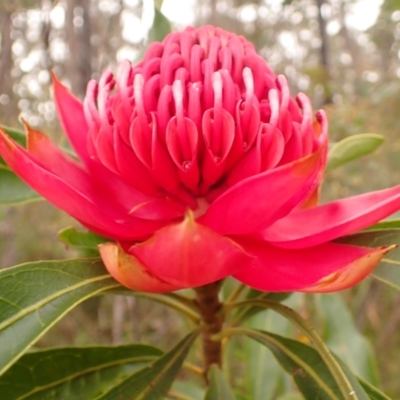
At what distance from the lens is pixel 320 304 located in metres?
1.80

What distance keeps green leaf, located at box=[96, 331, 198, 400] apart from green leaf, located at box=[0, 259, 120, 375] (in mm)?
234

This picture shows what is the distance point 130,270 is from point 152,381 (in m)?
0.38

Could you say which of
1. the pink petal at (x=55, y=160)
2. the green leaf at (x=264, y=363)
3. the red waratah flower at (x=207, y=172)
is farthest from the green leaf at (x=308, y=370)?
the green leaf at (x=264, y=363)

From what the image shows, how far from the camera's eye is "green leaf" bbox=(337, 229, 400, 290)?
906 millimetres

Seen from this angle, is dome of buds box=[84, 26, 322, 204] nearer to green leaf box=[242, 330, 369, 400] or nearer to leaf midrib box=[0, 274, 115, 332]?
→ leaf midrib box=[0, 274, 115, 332]

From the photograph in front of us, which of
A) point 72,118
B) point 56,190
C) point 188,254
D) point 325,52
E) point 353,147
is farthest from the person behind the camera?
point 325,52

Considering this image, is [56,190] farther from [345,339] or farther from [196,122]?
[345,339]

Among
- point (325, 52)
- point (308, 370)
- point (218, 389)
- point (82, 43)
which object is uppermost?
point (82, 43)

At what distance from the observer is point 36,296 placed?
801mm

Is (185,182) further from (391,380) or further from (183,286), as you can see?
(391,380)

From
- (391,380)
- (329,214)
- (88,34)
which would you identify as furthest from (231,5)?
(329,214)

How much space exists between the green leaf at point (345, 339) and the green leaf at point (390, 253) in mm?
783

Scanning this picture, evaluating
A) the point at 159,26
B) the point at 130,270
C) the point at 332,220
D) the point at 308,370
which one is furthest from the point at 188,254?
the point at 159,26

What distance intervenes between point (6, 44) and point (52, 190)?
4.68 feet
